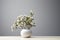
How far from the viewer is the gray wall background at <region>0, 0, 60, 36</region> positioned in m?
2.81

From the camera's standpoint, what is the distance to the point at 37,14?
9.39 feet

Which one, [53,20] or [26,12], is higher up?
[26,12]

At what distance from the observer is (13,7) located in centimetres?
284

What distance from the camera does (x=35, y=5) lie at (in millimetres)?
2873

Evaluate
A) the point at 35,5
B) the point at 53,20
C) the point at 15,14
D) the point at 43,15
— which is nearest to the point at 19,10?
the point at 15,14

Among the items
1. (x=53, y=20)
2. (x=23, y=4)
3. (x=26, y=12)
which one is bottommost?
(x=53, y=20)

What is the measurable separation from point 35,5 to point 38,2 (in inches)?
3.9

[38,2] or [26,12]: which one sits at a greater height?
[38,2]

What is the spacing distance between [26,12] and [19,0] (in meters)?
A: 0.32

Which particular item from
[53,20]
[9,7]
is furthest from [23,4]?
[53,20]

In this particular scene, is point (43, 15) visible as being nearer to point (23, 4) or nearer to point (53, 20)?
point (53, 20)

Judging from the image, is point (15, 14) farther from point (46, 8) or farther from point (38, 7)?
point (46, 8)

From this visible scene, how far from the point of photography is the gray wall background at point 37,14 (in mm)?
2811

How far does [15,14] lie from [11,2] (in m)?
0.29
